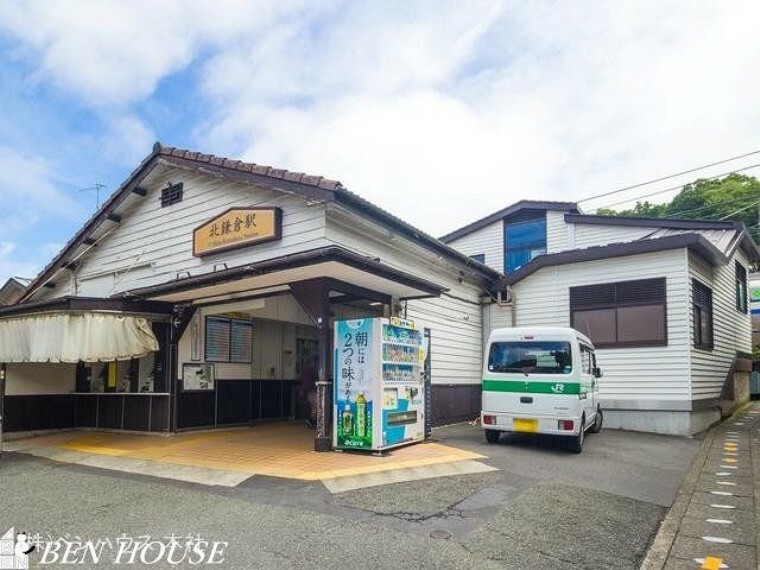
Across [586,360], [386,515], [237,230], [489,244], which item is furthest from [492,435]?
[489,244]

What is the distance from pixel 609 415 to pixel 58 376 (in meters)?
12.7

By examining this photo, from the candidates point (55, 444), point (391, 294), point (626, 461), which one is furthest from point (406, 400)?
point (55, 444)

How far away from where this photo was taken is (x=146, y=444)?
10055 mm

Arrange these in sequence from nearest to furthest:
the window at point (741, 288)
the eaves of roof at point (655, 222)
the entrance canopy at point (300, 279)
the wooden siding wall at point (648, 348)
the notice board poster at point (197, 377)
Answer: the entrance canopy at point (300, 279), the notice board poster at point (197, 377), the wooden siding wall at point (648, 348), the eaves of roof at point (655, 222), the window at point (741, 288)

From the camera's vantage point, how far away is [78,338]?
32.9 ft

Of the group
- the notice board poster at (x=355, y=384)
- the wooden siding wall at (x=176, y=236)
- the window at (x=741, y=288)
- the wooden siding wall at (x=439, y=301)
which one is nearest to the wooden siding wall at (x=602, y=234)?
the window at (x=741, y=288)

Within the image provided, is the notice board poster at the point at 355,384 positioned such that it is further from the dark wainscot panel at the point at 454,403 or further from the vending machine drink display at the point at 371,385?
the dark wainscot panel at the point at 454,403

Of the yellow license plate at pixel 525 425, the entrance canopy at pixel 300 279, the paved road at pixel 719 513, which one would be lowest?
the paved road at pixel 719 513

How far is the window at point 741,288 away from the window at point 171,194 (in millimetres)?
16513

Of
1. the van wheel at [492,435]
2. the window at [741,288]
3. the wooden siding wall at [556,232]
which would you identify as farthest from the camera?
the wooden siding wall at [556,232]

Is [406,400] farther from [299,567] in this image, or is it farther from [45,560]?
[45,560]

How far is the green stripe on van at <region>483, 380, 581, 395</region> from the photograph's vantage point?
9.37 m

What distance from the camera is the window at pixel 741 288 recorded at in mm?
17797

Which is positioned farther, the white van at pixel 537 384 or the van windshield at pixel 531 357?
A: the van windshield at pixel 531 357
